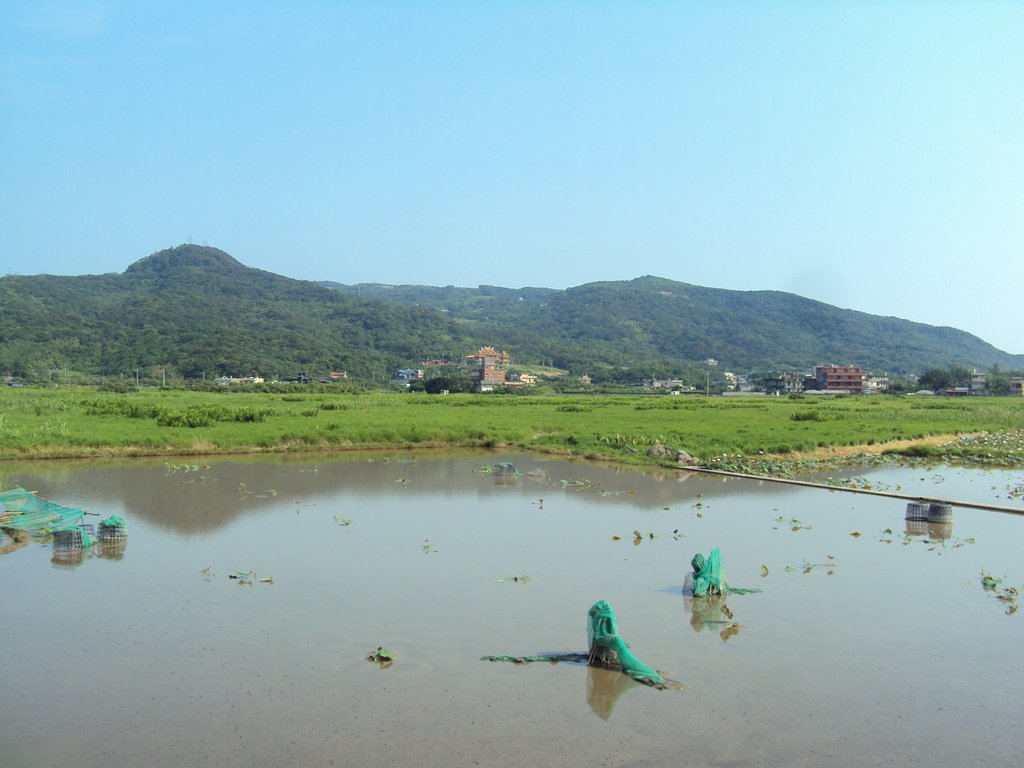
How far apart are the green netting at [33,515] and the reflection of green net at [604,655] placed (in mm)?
8193

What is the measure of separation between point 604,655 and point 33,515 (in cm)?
996

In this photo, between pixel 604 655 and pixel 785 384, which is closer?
pixel 604 655

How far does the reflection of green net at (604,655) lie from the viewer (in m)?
7.74

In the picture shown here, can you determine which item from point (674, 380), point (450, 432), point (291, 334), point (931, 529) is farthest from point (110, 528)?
point (674, 380)

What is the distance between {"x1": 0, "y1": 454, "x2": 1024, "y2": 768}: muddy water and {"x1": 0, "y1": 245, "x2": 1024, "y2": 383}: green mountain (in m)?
71.2

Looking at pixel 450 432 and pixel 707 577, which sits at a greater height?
pixel 450 432

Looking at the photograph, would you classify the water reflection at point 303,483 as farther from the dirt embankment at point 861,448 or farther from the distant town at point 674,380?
the distant town at point 674,380

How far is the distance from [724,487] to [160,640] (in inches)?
548

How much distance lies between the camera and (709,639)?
8.84 m

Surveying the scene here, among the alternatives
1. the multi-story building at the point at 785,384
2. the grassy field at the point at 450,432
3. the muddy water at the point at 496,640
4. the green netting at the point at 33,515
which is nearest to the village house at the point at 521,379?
the multi-story building at the point at 785,384

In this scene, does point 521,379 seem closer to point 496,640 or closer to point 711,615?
point 711,615

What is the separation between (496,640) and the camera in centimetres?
877

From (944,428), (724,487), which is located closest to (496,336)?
(944,428)

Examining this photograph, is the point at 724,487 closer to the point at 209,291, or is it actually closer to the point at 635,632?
the point at 635,632
